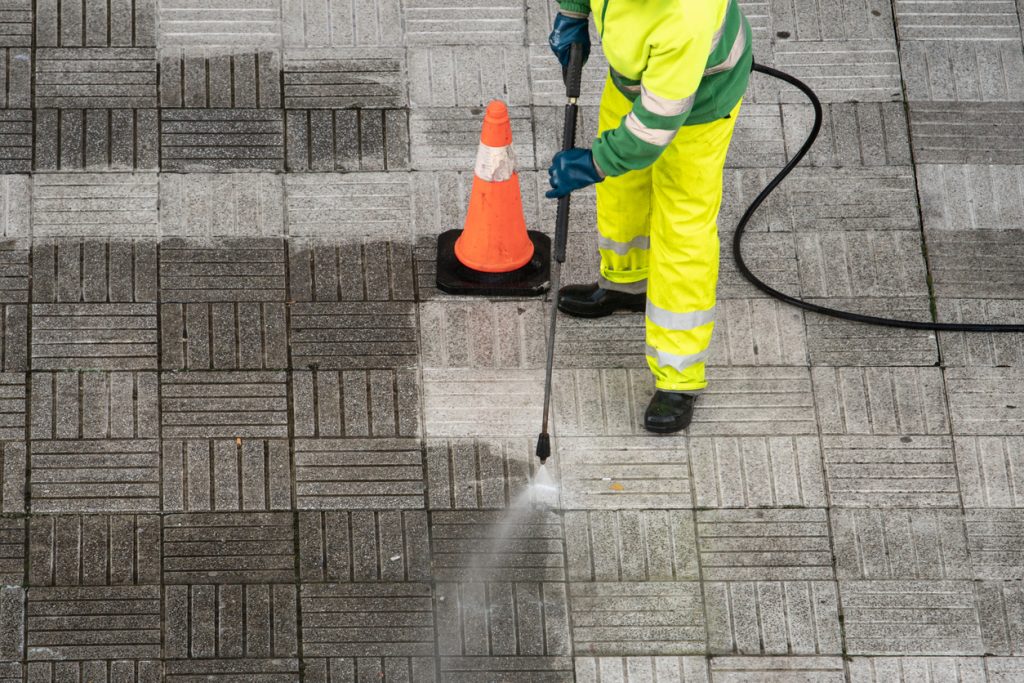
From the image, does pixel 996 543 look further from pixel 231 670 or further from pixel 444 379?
pixel 231 670

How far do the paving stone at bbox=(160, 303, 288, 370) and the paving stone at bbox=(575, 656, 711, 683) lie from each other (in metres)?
1.79

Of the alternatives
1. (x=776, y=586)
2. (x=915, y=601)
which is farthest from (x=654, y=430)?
(x=915, y=601)

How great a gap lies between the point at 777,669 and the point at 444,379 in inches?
69.9

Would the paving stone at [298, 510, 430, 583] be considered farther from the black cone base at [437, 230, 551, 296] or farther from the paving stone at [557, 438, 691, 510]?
the black cone base at [437, 230, 551, 296]

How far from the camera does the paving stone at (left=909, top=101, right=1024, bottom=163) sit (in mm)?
6172

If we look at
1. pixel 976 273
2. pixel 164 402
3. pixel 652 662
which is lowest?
pixel 652 662

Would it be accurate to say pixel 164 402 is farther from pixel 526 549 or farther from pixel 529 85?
pixel 529 85

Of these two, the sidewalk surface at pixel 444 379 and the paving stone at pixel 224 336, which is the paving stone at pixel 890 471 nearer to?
the sidewalk surface at pixel 444 379

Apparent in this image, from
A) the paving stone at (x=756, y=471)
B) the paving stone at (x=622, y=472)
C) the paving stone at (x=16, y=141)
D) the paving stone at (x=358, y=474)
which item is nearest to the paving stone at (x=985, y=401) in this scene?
the paving stone at (x=756, y=471)

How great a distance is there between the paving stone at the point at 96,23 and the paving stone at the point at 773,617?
369 centimetres

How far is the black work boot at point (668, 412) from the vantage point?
17.6ft

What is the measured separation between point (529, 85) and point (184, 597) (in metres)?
2.85

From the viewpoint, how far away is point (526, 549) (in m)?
5.17

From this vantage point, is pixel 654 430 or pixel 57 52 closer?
pixel 654 430
